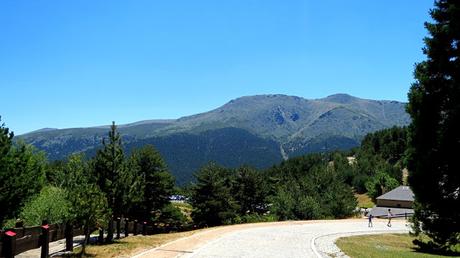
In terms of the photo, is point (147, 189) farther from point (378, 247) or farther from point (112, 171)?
point (378, 247)

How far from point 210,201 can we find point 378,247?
32.5 metres

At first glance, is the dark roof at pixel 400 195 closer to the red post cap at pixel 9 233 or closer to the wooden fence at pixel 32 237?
the wooden fence at pixel 32 237

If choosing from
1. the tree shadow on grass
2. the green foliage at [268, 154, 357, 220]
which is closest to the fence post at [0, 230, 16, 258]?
the tree shadow on grass

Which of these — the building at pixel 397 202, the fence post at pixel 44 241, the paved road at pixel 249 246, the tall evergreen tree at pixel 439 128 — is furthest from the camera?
the building at pixel 397 202

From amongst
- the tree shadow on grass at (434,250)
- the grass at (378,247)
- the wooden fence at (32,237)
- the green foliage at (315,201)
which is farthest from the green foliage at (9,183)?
the green foliage at (315,201)

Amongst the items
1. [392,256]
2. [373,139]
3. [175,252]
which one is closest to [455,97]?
[392,256]

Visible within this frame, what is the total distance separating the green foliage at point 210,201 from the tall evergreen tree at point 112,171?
103 ft

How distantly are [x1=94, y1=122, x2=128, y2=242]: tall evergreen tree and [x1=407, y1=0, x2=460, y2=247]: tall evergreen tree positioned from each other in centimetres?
1597

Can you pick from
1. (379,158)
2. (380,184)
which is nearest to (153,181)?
(380,184)

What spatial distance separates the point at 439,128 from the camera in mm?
21891

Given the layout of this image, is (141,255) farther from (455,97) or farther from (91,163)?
(455,97)

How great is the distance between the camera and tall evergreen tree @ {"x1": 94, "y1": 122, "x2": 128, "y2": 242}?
26062mm

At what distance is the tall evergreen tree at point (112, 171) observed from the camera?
26062 mm

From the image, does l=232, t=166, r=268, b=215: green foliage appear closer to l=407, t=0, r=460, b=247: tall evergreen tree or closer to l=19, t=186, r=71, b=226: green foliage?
l=19, t=186, r=71, b=226: green foliage
